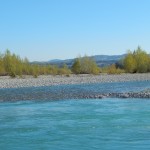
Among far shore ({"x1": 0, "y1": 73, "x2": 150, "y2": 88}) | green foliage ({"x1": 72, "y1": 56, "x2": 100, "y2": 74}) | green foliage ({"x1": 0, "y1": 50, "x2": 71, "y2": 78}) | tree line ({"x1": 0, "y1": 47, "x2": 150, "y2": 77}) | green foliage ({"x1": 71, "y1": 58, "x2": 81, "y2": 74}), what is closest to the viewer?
far shore ({"x1": 0, "y1": 73, "x2": 150, "y2": 88})

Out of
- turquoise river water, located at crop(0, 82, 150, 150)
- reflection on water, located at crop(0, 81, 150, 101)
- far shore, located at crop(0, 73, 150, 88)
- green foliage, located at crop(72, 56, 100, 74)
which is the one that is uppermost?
green foliage, located at crop(72, 56, 100, 74)

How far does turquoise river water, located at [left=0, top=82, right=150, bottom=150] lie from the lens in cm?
1178

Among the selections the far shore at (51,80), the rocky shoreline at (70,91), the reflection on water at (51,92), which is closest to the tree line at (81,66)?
the far shore at (51,80)

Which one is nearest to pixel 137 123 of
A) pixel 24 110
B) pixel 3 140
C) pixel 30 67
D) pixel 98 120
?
pixel 98 120

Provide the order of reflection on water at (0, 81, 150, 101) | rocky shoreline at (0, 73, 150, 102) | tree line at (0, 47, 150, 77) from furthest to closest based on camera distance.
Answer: tree line at (0, 47, 150, 77) → reflection on water at (0, 81, 150, 101) → rocky shoreline at (0, 73, 150, 102)

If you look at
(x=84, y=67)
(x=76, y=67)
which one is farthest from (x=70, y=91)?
(x=84, y=67)

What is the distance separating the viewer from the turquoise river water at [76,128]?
11781 millimetres

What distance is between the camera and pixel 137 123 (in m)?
15.1

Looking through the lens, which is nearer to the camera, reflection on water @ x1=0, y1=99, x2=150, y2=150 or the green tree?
reflection on water @ x1=0, y1=99, x2=150, y2=150

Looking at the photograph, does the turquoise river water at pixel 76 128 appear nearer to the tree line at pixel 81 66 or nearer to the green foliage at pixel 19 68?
the green foliage at pixel 19 68

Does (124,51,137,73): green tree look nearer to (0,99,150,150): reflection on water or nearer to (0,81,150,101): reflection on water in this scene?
(0,81,150,101): reflection on water

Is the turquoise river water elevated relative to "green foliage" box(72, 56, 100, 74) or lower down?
lower down

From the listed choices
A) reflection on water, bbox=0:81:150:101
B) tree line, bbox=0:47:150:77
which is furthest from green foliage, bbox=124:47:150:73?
reflection on water, bbox=0:81:150:101

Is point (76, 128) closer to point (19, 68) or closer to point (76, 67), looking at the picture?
point (19, 68)
